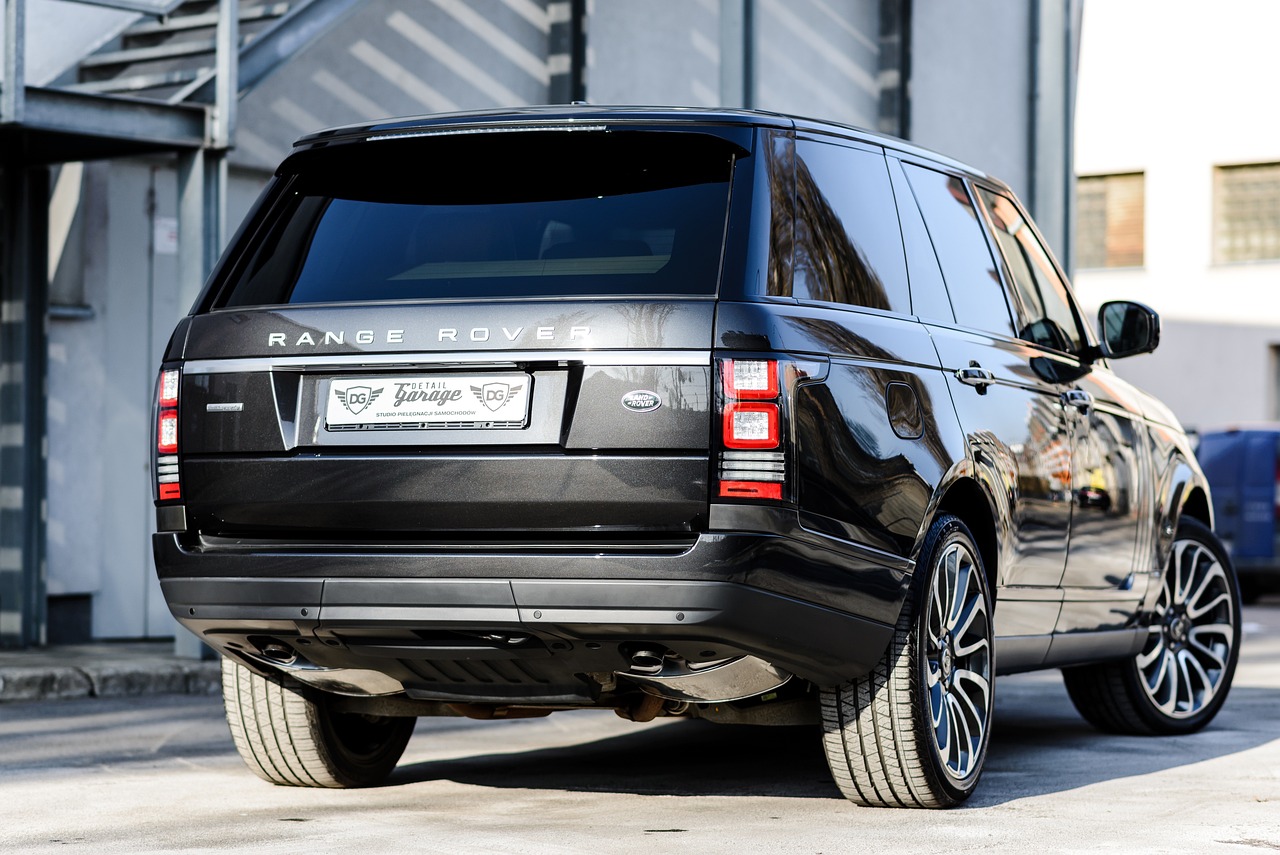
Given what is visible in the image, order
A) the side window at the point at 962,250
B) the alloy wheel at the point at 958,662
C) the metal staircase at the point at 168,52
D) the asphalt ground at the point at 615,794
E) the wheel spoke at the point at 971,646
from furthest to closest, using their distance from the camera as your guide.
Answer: the metal staircase at the point at 168,52, the side window at the point at 962,250, the wheel spoke at the point at 971,646, the alloy wheel at the point at 958,662, the asphalt ground at the point at 615,794

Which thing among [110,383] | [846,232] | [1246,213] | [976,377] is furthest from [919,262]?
[1246,213]

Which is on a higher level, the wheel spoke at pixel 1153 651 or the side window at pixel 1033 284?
the side window at pixel 1033 284

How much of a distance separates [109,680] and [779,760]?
3750mm

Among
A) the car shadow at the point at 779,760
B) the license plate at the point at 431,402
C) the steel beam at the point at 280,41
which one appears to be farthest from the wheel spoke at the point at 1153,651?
the steel beam at the point at 280,41

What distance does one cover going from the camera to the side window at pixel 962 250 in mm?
5977

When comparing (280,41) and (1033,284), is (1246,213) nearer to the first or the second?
(280,41)

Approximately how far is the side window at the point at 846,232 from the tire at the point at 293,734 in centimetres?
184

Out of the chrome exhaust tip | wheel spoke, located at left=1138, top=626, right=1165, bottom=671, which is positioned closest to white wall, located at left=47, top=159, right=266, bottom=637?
wheel spoke, located at left=1138, top=626, right=1165, bottom=671

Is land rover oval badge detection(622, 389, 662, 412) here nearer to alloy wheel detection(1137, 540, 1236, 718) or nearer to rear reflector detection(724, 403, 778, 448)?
rear reflector detection(724, 403, 778, 448)

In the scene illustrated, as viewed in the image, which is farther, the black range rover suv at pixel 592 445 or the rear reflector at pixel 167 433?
the rear reflector at pixel 167 433

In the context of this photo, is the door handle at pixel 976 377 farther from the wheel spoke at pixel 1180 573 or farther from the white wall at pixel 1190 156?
the white wall at pixel 1190 156

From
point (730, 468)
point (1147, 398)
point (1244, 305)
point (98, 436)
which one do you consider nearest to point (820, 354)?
point (730, 468)

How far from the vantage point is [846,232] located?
5312mm

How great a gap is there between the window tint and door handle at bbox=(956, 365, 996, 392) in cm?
16
